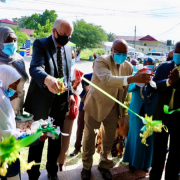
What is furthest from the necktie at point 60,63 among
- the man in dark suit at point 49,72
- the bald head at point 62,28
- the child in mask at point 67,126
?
the child in mask at point 67,126

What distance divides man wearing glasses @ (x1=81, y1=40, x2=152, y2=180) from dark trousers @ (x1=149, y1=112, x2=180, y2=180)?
2.05 feet

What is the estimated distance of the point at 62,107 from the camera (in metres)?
2.83

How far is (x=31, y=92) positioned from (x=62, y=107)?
0.44m

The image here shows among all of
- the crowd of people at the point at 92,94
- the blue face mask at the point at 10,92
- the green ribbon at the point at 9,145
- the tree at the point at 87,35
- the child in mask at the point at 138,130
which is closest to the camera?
the green ribbon at the point at 9,145

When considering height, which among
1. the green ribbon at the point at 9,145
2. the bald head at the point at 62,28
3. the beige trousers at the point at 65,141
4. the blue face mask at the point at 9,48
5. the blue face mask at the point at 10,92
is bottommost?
the beige trousers at the point at 65,141

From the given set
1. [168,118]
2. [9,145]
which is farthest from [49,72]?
[168,118]

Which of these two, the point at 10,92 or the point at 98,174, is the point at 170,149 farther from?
the point at 10,92

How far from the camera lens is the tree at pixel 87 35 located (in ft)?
111

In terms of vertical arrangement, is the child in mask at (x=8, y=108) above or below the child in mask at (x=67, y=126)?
above

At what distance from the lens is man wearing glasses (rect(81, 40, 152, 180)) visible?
2808 millimetres

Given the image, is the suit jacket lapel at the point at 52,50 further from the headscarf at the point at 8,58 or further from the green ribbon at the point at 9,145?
the green ribbon at the point at 9,145

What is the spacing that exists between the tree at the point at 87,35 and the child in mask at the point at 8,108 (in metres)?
31.8

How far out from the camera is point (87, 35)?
34.9m

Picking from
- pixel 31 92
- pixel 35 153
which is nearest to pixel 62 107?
pixel 31 92
